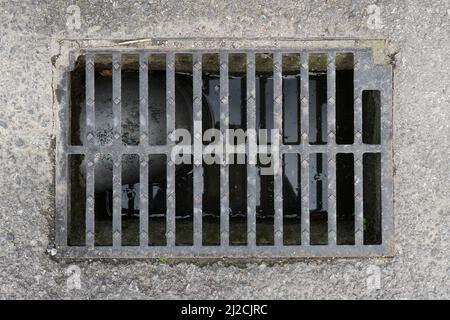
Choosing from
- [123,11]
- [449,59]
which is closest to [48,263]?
[123,11]

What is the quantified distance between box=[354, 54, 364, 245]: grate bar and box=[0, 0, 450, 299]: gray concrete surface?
0.11 meters

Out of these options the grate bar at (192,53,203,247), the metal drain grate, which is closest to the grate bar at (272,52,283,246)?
the metal drain grate

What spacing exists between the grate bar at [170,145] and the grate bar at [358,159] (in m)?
0.72

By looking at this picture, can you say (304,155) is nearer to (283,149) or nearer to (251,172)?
(283,149)

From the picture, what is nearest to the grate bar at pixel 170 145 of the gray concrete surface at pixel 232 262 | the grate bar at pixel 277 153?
the gray concrete surface at pixel 232 262

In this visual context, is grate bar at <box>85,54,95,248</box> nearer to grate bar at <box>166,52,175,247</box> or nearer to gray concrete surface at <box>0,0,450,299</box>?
gray concrete surface at <box>0,0,450,299</box>

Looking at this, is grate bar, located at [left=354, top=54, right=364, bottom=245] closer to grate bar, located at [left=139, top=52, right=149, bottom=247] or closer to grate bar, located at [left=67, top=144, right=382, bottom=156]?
grate bar, located at [left=67, top=144, right=382, bottom=156]

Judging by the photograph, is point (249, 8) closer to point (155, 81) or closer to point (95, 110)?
point (155, 81)

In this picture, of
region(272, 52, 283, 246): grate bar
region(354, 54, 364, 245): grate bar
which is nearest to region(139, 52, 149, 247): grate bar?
region(272, 52, 283, 246): grate bar

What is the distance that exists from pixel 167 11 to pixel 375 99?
3.00 ft

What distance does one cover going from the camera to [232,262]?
2.34m

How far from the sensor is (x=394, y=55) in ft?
7.65

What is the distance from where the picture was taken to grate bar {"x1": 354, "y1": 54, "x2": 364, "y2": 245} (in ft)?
7.62

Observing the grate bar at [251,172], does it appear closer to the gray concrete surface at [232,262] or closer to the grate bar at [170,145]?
the gray concrete surface at [232,262]
